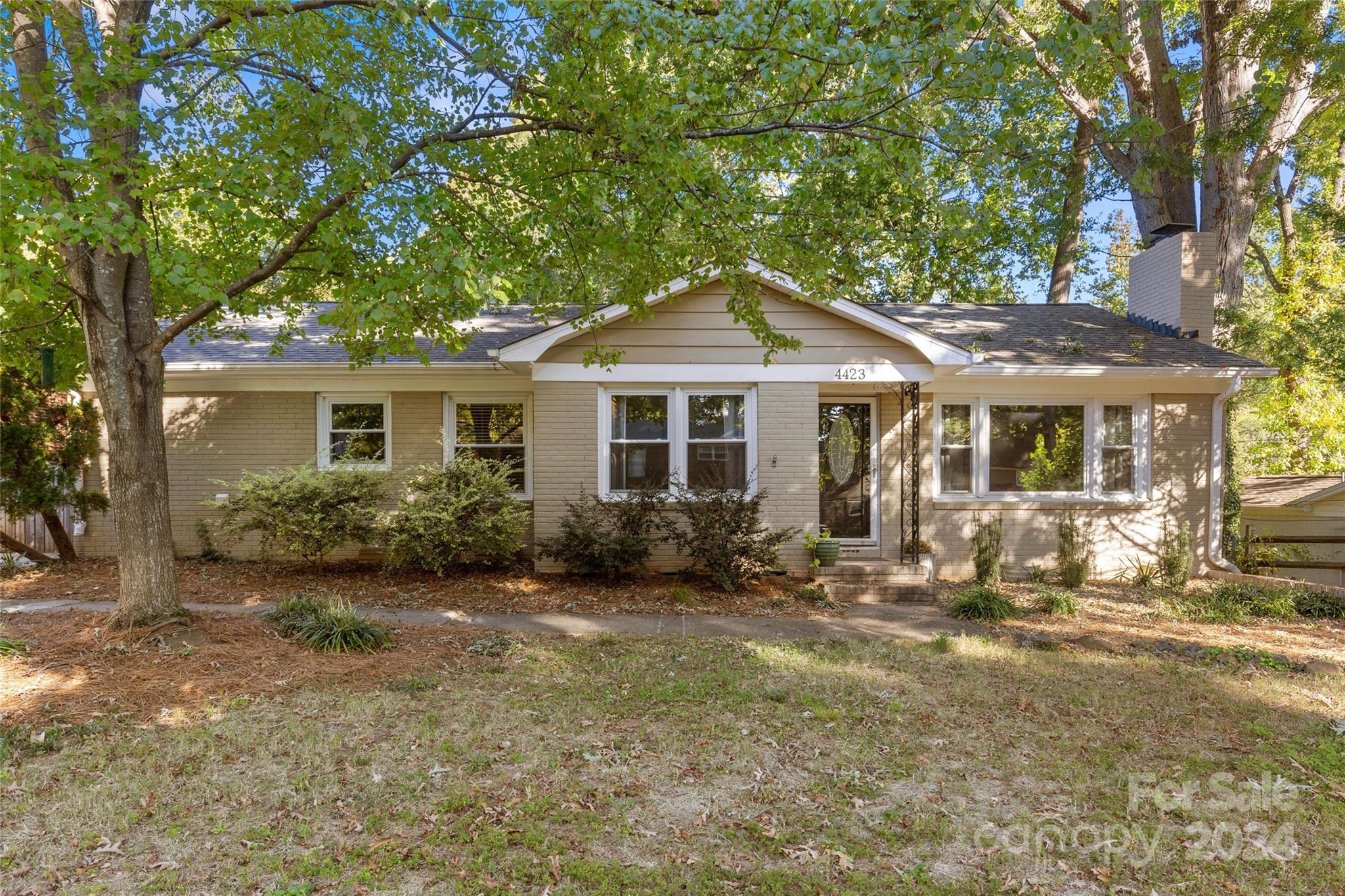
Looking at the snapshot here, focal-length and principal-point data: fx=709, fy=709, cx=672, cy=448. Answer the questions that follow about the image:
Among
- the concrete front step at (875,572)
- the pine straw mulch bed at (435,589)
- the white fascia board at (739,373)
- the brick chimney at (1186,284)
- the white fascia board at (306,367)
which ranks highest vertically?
the brick chimney at (1186,284)

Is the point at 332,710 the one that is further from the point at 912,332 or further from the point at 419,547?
the point at 912,332

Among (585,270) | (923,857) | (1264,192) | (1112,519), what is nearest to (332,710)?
(923,857)

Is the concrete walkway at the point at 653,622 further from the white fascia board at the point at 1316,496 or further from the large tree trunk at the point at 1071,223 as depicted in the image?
the white fascia board at the point at 1316,496

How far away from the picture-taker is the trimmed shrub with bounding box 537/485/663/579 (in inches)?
361

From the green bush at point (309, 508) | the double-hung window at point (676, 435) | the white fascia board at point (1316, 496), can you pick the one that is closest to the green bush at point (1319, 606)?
the white fascia board at point (1316, 496)

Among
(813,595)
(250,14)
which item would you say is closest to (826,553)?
(813,595)

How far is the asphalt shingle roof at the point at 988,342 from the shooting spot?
34.2ft

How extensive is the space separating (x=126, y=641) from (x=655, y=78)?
6.56m

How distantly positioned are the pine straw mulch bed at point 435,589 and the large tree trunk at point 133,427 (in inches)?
88.6

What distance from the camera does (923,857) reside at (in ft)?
11.3

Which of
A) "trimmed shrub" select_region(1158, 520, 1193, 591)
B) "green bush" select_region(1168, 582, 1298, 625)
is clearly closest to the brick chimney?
"trimmed shrub" select_region(1158, 520, 1193, 591)

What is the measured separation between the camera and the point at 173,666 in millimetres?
5605

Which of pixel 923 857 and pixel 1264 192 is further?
pixel 1264 192

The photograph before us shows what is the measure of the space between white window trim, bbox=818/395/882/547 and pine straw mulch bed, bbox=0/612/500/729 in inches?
243
